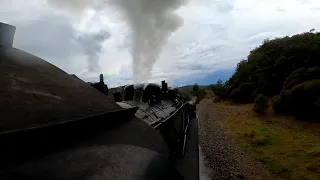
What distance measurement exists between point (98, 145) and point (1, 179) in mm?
821

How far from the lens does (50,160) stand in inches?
71.9

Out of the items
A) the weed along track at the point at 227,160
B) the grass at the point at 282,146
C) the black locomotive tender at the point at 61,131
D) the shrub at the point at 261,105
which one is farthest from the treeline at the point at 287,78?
the black locomotive tender at the point at 61,131

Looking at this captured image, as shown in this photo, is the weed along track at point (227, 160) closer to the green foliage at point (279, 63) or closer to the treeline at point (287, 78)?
the treeline at point (287, 78)

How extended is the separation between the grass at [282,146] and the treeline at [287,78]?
6.30 ft

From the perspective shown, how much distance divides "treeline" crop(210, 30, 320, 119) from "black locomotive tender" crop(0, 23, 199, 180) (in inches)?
756

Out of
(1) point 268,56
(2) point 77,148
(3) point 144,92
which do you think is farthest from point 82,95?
(1) point 268,56

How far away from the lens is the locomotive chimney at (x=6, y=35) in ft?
9.25

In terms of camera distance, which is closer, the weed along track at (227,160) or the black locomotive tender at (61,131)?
the black locomotive tender at (61,131)

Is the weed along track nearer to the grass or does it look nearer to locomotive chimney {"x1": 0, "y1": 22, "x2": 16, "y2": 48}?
the grass

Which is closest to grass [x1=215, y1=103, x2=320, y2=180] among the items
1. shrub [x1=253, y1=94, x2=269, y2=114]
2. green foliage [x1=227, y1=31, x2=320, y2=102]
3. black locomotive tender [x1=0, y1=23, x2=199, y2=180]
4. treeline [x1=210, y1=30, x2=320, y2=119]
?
treeline [x1=210, y1=30, x2=320, y2=119]

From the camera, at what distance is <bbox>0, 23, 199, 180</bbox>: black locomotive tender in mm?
1729

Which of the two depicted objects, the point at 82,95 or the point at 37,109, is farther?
the point at 82,95

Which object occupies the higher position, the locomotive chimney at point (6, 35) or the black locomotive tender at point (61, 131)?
the locomotive chimney at point (6, 35)

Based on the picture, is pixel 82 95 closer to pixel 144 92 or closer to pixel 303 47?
pixel 144 92
